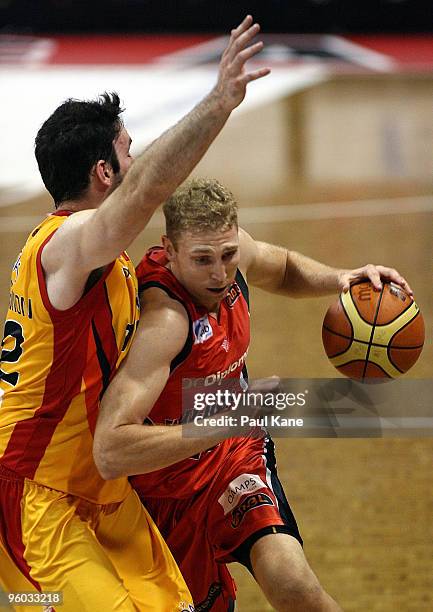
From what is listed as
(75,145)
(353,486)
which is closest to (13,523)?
(75,145)

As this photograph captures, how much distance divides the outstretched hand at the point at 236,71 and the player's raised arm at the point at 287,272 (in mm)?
1252

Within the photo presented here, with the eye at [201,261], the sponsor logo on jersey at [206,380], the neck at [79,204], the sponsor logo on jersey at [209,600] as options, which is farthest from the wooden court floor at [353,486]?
the neck at [79,204]

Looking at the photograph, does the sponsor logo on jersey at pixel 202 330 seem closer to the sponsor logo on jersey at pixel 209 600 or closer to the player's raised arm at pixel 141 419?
the player's raised arm at pixel 141 419

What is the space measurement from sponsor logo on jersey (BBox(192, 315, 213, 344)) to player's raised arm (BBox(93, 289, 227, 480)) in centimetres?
17

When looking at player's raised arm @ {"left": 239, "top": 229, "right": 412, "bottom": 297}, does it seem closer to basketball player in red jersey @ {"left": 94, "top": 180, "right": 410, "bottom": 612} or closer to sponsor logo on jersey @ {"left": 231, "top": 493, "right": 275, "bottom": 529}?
basketball player in red jersey @ {"left": 94, "top": 180, "right": 410, "bottom": 612}

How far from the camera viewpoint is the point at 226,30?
715 inches

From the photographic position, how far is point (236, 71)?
3053mm

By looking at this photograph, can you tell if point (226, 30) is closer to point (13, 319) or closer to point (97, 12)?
point (97, 12)

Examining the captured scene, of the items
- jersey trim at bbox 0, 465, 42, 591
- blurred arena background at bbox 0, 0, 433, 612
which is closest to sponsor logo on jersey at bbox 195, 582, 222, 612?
blurred arena background at bbox 0, 0, 433, 612

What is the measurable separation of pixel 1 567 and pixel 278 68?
14.6 meters

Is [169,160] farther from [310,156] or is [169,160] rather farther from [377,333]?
[310,156]

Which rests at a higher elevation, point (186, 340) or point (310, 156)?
point (186, 340)

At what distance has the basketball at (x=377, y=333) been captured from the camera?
3973mm

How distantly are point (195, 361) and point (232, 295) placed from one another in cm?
40
